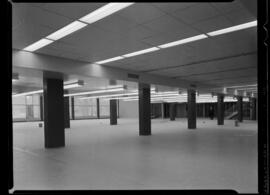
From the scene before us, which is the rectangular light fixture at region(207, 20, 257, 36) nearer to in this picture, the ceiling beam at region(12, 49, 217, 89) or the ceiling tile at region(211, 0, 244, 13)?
the ceiling tile at region(211, 0, 244, 13)

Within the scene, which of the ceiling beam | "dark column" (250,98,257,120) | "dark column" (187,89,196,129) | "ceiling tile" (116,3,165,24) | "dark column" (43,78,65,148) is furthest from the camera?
"dark column" (250,98,257,120)

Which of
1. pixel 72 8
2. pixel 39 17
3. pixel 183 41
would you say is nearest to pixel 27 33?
pixel 39 17

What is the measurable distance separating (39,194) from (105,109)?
3427 cm

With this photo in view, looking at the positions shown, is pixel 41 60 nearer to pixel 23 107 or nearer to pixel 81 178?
pixel 81 178

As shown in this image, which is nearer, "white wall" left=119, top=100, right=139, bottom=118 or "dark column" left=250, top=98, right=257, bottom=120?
"dark column" left=250, top=98, right=257, bottom=120

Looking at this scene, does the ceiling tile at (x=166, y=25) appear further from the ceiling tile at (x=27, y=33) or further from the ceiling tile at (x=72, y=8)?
the ceiling tile at (x=27, y=33)

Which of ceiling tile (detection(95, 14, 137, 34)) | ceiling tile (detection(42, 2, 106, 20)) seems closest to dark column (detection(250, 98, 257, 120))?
ceiling tile (detection(95, 14, 137, 34))

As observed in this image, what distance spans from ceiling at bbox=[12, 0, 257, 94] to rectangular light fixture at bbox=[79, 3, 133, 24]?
0.12 meters

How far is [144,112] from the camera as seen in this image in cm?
1164

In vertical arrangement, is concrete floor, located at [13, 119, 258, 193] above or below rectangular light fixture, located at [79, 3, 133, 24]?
below

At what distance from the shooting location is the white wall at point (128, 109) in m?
37.1

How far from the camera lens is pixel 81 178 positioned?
4.27 m

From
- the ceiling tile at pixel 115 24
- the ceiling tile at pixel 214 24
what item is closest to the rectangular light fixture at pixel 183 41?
the ceiling tile at pixel 214 24

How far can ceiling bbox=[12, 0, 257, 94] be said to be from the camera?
355 cm
